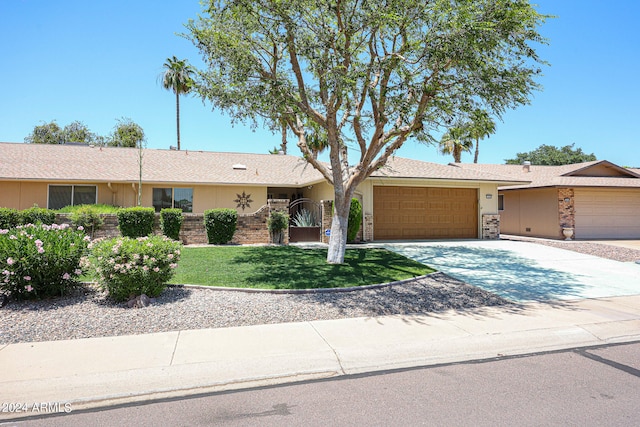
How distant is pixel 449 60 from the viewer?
9234mm

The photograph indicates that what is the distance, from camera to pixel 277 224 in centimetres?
1536

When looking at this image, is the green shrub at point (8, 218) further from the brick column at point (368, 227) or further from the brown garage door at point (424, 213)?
the brown garage door at point (424, 213)

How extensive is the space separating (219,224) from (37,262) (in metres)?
8.26

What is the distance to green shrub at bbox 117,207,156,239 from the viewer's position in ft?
46.6

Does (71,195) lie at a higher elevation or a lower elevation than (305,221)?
higher

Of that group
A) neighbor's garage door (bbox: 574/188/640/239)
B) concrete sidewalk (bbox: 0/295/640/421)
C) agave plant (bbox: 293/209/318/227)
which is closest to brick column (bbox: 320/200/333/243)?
agave plant (bbox: 293/209/318/227)

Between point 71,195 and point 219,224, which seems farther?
point 71,195

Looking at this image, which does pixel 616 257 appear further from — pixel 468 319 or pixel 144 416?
pixel 144 416

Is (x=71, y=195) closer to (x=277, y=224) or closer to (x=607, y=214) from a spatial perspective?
(x=277, y=224)

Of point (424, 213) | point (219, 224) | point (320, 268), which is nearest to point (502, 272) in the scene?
point (320, 268)

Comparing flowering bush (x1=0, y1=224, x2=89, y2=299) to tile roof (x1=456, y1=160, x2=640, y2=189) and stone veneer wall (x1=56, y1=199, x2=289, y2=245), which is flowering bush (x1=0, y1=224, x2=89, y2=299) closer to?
stone veneer wall (x1=56, y1=199, x2=289, y2=245)

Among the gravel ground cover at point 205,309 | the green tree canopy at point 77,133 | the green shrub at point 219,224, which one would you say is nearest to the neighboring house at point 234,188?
the green shrub at point 219,224

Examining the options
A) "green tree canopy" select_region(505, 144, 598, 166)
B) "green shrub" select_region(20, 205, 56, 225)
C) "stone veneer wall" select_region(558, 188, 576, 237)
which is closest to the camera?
"green shrub" select_region(20, 205, 56, 225)

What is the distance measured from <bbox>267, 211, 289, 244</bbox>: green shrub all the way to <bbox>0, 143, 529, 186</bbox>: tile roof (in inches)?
95.4
